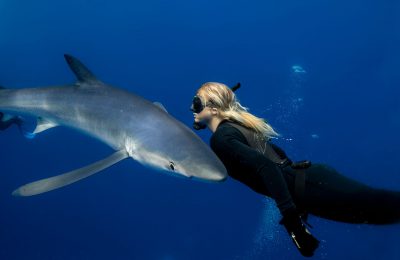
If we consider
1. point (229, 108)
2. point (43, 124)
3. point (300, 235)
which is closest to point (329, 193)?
point (300, 235)

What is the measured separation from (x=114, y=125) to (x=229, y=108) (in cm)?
137

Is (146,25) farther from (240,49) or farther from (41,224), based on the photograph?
(41,224)

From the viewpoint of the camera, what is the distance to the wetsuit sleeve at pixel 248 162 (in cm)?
265

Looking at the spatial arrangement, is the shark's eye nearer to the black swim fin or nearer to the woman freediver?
the woman freediver

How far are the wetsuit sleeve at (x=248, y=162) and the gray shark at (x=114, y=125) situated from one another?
13cm

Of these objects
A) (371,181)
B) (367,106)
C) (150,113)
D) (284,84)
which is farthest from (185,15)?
(150,113)

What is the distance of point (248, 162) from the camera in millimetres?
2779

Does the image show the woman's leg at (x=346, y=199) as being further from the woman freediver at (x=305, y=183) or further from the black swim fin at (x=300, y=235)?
the black swim fin at (x=300, y=235)

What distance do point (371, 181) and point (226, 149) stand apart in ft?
84.9

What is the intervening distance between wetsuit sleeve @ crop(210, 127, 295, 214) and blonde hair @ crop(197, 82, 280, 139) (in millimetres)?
282

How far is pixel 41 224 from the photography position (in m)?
19.1

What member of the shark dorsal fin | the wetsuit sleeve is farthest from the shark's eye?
the shark dorsal fin

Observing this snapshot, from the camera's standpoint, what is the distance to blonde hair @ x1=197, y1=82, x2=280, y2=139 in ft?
11.4

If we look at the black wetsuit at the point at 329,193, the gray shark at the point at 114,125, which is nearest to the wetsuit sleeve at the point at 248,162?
the black wetsuit at the point at 329,193
